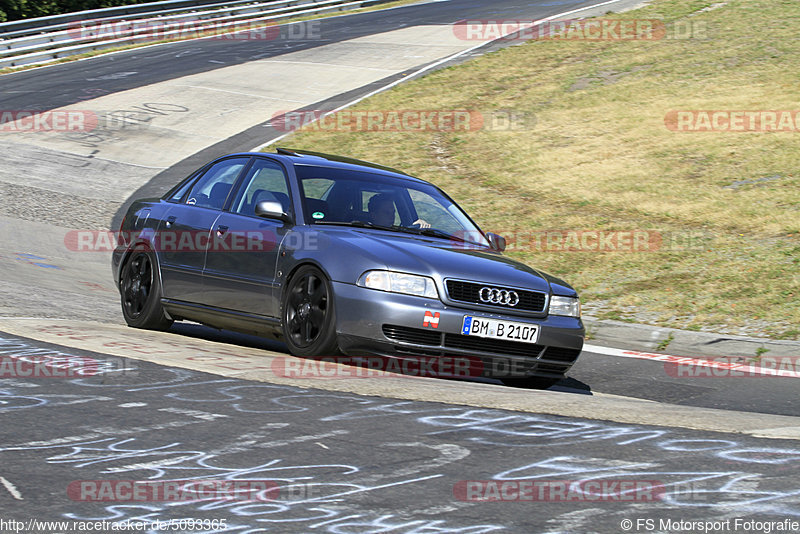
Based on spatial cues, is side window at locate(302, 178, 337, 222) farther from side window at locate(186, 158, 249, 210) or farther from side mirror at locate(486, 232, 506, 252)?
side mirror at locate(486, 232, 506, 252)

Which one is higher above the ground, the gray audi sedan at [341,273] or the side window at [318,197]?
the side window at [318,197]

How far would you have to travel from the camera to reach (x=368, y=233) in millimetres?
7445

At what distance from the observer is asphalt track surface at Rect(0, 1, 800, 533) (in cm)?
392

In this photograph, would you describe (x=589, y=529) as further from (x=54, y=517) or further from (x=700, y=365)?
(x=700, y=365)

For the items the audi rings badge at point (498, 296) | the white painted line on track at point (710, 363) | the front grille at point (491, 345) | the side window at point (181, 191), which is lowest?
the white painted line on track at point (710, 363)

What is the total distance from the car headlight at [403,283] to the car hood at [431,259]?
4cm

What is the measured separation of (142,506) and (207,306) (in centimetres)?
426

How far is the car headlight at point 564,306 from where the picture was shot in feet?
23.7

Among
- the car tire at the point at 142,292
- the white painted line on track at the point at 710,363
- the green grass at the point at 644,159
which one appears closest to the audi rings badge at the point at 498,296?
the white painted line on track at the point at 710,363

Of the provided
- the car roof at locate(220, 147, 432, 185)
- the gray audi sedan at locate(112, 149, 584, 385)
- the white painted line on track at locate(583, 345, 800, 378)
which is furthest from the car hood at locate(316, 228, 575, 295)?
the white painted line on track at locate(583, 345, 800, 378)

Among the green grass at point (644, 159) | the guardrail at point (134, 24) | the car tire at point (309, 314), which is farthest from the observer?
the guardrail at point (134, 24)

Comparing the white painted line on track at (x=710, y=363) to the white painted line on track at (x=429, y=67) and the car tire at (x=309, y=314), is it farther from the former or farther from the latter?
the white painted line on track at (x=429, y=67)

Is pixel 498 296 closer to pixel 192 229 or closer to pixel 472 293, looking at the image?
pixel 472 293

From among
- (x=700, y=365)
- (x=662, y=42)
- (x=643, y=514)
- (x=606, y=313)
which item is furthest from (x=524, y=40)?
(x=643, y=514)
